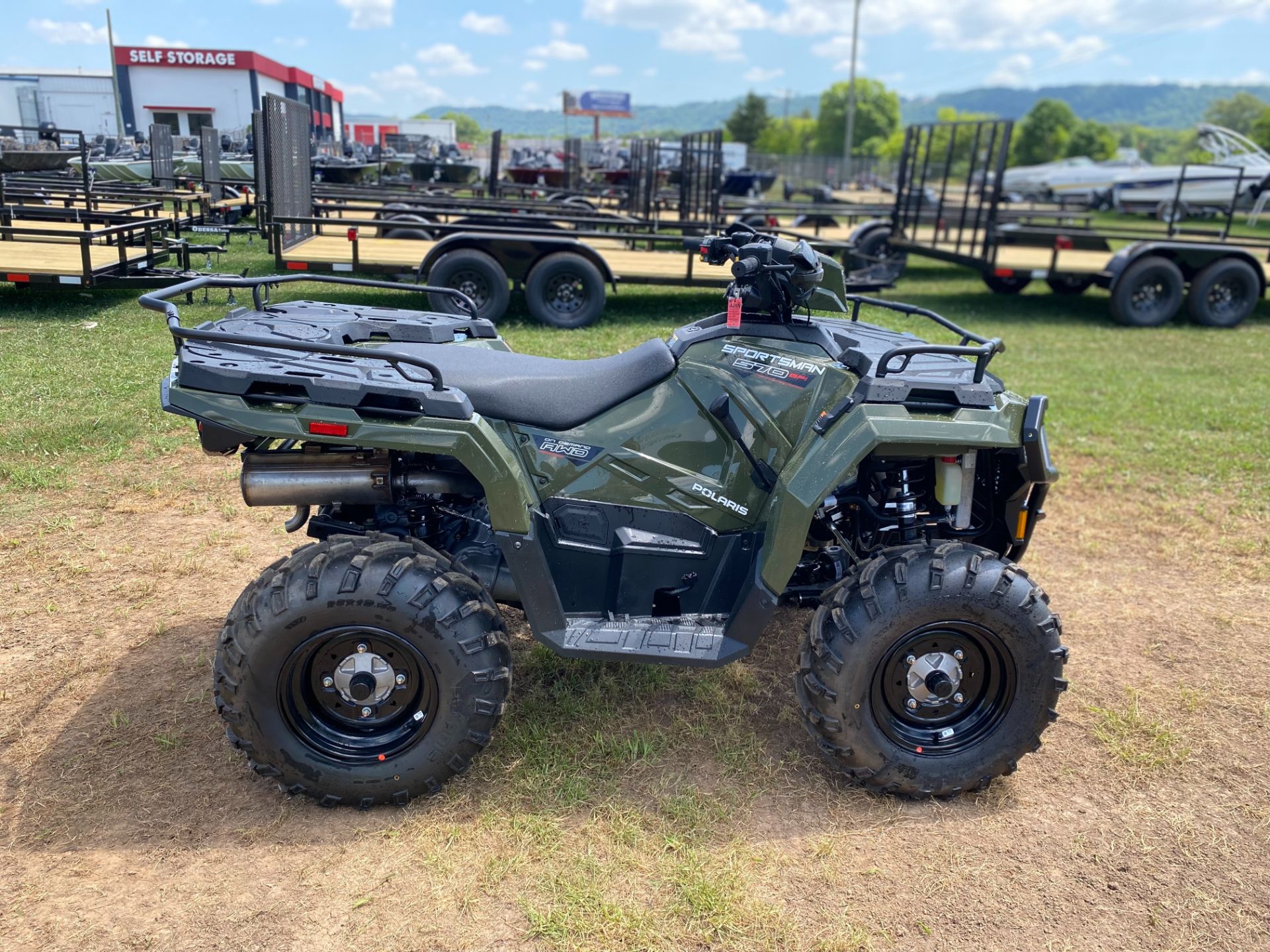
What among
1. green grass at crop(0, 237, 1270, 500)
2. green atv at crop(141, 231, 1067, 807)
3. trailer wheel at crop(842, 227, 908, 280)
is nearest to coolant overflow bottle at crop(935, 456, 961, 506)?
green atv at crop(141, 231, 1067, 807)

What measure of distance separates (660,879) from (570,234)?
8.84m

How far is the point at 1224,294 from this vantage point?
42.6 feet

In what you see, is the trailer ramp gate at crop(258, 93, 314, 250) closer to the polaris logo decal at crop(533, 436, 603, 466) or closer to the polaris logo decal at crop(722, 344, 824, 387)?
the polaris logo decal at crop(533, 436, 603, 466)

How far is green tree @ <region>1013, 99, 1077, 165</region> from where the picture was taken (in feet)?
247

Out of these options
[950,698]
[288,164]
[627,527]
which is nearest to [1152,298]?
[288,164]

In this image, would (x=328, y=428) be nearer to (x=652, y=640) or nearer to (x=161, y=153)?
(x=652, y=640)

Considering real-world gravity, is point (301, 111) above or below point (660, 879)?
above

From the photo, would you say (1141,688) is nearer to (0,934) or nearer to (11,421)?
(0,934)

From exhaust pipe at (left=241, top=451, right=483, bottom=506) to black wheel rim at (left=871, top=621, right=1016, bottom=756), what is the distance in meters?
1.56

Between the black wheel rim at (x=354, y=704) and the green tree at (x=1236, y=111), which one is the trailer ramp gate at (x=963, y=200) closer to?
the black wheel rim at (x=354, y=704)

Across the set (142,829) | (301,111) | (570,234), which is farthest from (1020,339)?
(142,829)

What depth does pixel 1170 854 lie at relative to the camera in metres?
3.05

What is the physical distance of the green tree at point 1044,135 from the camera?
75375 mm

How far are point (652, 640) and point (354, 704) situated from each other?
3.32 feet
